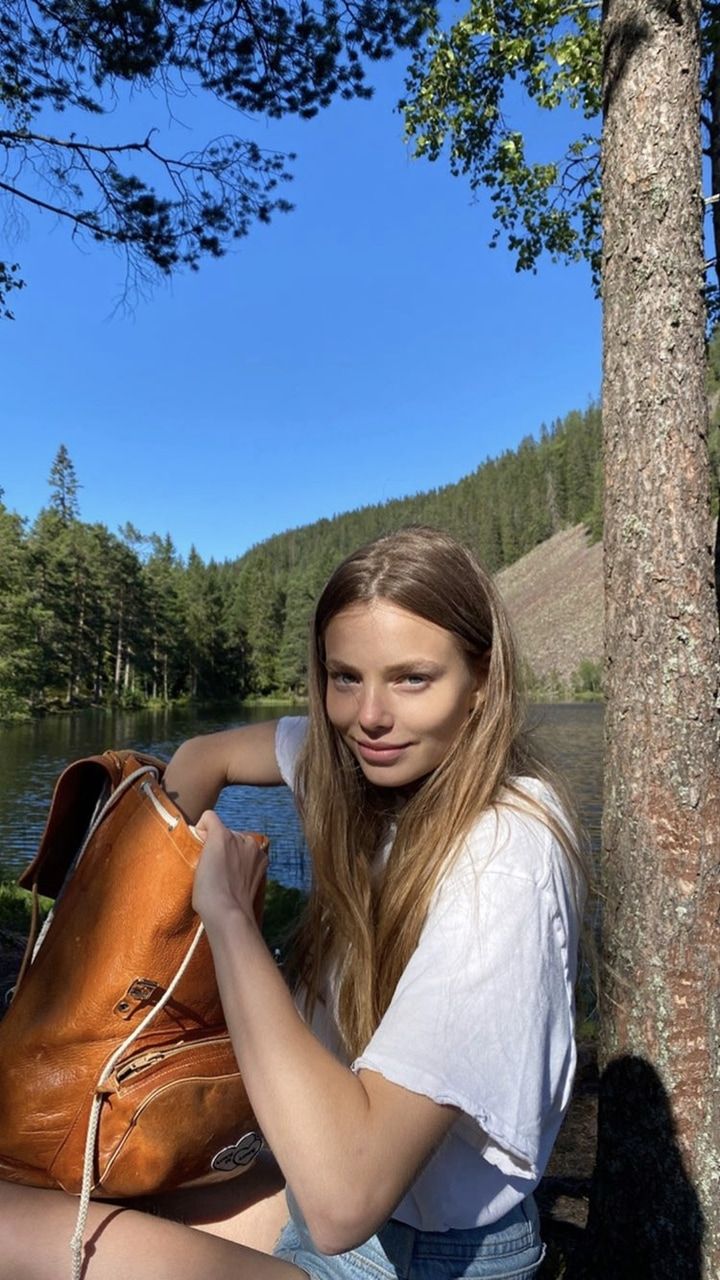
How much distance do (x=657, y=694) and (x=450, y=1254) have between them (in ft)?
4.12

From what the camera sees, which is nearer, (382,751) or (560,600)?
(382,751)

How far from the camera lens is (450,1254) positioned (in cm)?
127

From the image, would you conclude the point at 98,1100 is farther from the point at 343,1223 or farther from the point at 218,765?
the point at 218,765

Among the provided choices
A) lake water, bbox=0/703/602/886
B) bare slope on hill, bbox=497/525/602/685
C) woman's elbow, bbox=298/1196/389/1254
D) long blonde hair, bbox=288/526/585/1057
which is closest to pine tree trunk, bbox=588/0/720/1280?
lake water, bbox=0/703/602/886

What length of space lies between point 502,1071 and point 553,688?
213ft

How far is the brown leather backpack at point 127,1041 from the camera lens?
4.53 feet

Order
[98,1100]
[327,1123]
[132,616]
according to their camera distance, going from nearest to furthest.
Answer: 1. [327,1123]
2. [98,1100]
3. [132,616]

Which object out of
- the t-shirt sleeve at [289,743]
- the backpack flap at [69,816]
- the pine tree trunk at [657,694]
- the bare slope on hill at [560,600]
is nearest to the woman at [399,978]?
the t-shirt sleeve at [289,743]

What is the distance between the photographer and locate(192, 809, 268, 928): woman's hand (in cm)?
122

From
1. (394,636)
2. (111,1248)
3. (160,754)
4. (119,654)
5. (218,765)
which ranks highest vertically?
(119,654)

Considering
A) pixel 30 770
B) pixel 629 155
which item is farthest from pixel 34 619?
pixel 629 155

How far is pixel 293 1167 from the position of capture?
3.37ft

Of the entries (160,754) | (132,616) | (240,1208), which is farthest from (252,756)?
(132,616)

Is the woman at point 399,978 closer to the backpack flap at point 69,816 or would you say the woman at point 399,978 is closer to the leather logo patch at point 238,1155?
the leather logo patch at point 238,1155
